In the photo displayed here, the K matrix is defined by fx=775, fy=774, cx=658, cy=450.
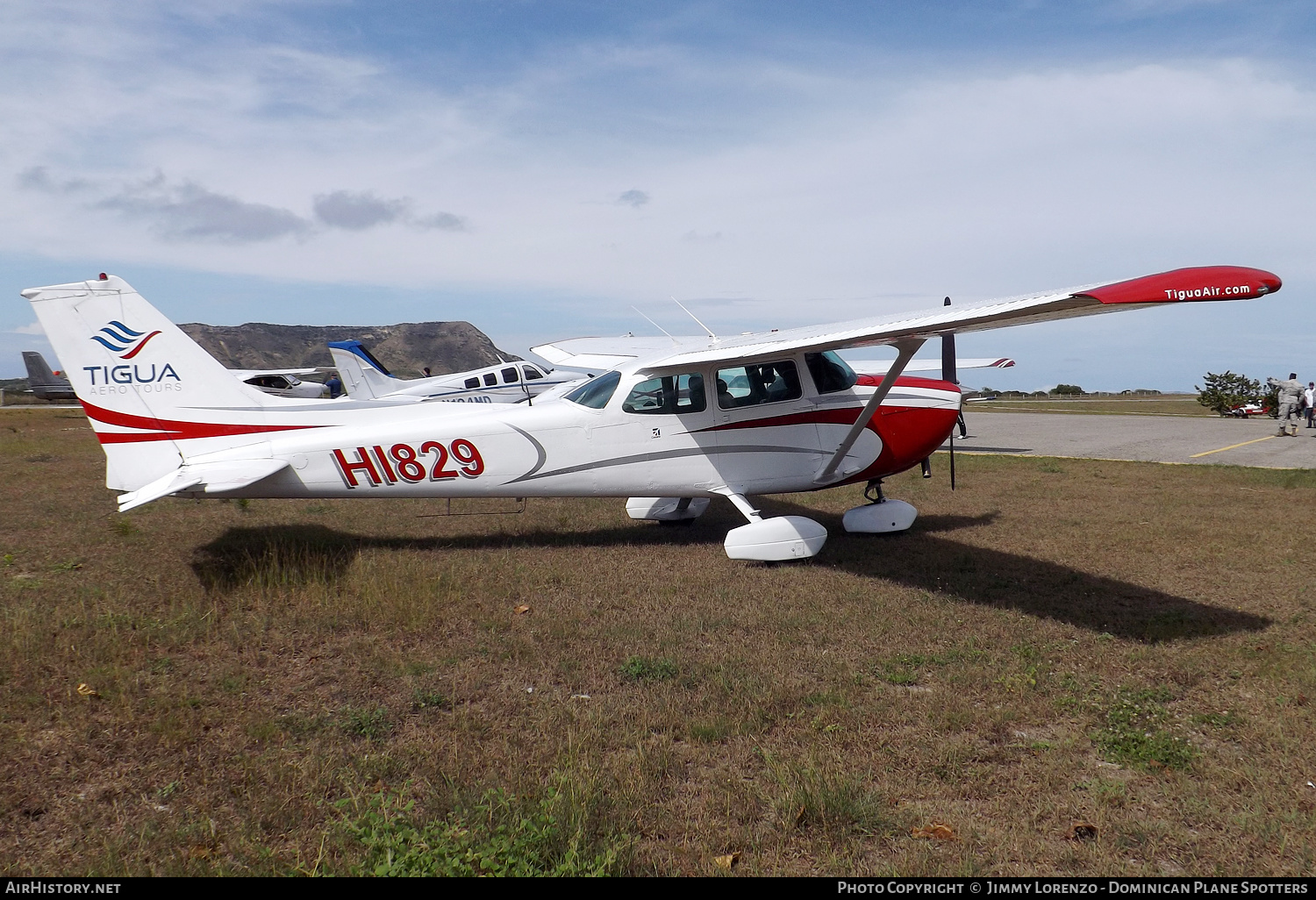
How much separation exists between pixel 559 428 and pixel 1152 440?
19417 millimetres

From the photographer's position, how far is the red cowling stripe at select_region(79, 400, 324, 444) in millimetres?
7207

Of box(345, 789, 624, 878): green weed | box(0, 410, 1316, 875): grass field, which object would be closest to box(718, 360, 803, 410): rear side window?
box(0, 410, 1316, 875): grass field

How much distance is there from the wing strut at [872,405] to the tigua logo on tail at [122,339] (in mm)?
6856

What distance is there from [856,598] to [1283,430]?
76.3 ft

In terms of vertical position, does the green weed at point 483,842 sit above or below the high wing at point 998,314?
below

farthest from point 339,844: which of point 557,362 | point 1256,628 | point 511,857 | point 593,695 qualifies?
point 557,362

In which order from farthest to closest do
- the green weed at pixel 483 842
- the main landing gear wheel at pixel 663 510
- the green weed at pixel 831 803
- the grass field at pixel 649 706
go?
1. the main landing gear wheel at pixel 663 510
2. the green weed at pixel 831 803
3. the grass field at pixel 649 706
4. the green weed at pixel 483 842

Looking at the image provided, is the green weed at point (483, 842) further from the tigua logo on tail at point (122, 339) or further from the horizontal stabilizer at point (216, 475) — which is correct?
the tigua logo on tail at point (122, 339)

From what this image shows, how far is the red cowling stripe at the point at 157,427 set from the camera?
7.21 metres

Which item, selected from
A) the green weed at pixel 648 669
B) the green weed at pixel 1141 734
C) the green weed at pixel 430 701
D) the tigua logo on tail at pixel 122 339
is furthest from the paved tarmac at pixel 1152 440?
the tigua logo on tail at pixel 122 339

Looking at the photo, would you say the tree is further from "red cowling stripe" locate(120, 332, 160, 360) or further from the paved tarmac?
"red cowling stripe" locate(120, 332, 160, 360)

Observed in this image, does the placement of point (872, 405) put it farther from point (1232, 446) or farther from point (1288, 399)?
point (1288, 399)

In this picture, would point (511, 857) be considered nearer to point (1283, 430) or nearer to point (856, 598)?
point (856, 598)

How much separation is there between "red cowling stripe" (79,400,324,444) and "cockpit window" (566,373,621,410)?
326cm
